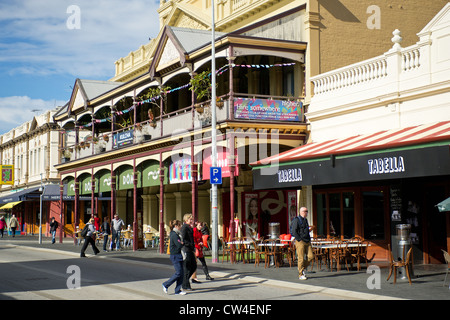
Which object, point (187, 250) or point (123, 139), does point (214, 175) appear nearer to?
point (187, 250)

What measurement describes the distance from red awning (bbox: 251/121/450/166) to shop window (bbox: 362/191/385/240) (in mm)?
2159

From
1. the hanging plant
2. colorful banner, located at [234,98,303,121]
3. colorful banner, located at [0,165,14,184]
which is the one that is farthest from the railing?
colorful banner, located at [0,165,14,184]

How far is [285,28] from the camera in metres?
24.8

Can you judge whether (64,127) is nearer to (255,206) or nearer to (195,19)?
(195,19)

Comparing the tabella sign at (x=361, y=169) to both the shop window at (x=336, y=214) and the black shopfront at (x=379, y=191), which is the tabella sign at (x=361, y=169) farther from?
the shop window at (x=336, y=214)

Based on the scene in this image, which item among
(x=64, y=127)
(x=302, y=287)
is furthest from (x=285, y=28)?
(x=64, y=127)

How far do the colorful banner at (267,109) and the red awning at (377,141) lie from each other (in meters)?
1.97

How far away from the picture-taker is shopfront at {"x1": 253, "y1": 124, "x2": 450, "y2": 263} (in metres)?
15.1

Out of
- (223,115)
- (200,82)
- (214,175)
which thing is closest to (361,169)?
(214,175)

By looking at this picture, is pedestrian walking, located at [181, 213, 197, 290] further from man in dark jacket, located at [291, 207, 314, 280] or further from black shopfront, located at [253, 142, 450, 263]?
black shopfront, located at [253, 142, 450, 263]

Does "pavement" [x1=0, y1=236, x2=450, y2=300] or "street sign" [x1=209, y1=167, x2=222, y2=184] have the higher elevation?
"street sign" [x1=209, y1=167, x2=222, y2=184]

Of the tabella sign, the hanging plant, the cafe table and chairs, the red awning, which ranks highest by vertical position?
the hanging plant

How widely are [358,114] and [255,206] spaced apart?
30.7ft

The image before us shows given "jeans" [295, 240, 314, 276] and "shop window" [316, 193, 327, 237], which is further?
"shop window" [316, 193, 327, 237]
